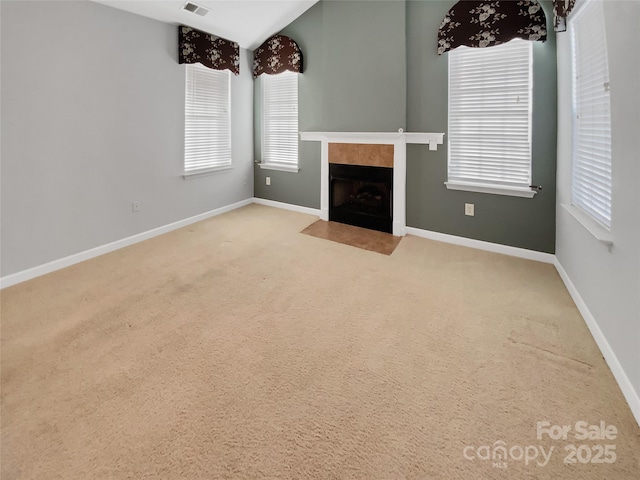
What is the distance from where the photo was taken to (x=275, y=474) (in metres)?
1.31

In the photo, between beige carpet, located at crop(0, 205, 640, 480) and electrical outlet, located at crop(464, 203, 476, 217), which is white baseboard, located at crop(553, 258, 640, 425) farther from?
electrical outlet, located at crop(464, 203, 476, 217)

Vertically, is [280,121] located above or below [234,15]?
below

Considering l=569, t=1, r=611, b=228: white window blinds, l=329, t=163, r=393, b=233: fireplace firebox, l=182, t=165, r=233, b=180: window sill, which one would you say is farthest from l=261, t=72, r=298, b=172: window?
l=569, t=1, r=611, b=228: white window blinds

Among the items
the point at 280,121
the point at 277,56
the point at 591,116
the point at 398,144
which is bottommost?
the point at 591,116

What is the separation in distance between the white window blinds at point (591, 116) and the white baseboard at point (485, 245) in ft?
2.77

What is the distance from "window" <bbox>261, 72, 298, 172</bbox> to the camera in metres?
5.14

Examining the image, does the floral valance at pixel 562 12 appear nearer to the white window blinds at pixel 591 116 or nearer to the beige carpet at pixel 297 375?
the white window blinds at pixel 591 116

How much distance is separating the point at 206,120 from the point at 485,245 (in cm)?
384

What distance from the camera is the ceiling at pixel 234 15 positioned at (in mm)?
3640

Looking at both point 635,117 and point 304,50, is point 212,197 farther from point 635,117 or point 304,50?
point 635,117

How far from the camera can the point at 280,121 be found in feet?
17.5

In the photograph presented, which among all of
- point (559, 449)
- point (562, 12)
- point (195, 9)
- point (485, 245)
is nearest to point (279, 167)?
point (195, 9)

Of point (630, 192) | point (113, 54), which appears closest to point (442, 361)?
point (630, 192)

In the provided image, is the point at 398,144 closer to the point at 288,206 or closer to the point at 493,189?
the point at 493,189
